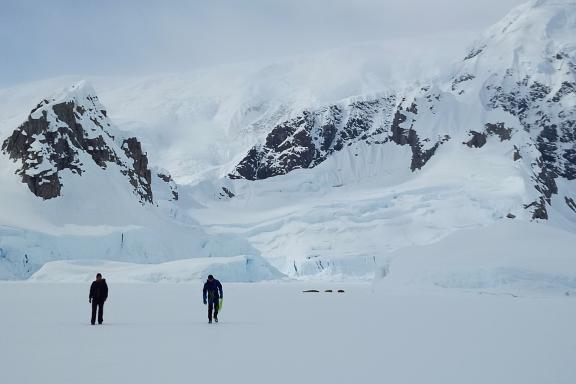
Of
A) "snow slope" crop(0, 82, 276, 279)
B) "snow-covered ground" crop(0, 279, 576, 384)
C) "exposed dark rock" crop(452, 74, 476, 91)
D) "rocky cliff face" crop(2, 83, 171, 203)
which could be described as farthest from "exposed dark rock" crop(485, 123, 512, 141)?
"snow-covered ground" crop(0, 279, 576, 384)

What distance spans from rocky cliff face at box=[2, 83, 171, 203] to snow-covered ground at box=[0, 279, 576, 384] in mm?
66282

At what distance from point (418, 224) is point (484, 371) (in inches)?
4237

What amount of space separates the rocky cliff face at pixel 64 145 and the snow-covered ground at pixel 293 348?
2610 inches

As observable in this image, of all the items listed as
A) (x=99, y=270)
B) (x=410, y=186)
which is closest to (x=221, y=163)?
(x=410, y=186)

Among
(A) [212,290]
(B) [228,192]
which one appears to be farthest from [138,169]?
(A) [212,290]

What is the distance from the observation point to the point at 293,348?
1409 cm

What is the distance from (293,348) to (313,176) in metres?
157

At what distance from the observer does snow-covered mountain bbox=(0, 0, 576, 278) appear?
86.1m

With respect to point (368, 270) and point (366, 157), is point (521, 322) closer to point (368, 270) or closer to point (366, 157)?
point (368, 270)

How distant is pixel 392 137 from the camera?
188 m

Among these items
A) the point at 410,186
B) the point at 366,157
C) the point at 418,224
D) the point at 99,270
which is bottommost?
the point at 99,270

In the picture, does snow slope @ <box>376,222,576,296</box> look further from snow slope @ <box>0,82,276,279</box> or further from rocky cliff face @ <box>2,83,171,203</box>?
rocky cliff face @ <box>2,83,171,203</box>

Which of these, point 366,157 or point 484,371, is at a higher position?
point 366,157

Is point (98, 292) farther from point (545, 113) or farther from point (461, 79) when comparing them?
point (461, 79)
